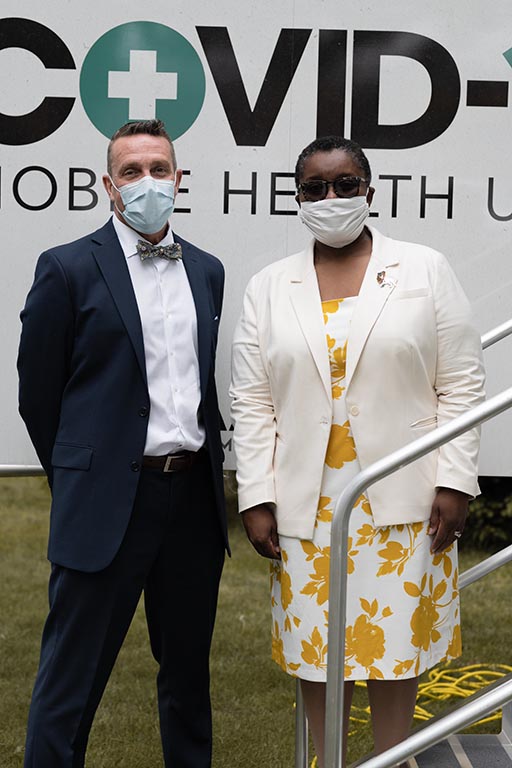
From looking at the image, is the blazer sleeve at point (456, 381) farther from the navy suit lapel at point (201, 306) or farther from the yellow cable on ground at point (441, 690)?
the yellow cable on ground at point (441, 690)

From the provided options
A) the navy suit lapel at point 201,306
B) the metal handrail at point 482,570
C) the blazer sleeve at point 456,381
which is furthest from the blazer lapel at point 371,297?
the metal handrail at point 482,570

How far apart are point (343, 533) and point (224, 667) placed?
349 centimetres

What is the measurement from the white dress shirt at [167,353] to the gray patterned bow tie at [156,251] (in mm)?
23

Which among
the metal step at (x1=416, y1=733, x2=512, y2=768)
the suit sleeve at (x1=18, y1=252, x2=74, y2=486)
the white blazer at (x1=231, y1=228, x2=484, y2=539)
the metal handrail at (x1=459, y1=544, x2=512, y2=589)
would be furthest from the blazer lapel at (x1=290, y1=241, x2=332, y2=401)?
the metal step at (x1=416, y1=733, x2=512, y2=768)

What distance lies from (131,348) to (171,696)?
3.43 feet

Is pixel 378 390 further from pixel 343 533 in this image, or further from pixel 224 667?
pixel 224 667

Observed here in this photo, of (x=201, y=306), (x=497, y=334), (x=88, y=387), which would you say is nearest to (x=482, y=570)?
(x=497, y=334)

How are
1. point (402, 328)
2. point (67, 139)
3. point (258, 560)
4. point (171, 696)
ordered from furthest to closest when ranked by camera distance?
point (258, 560) → point (67, 139) → point (171, 696) → point (402, 328)

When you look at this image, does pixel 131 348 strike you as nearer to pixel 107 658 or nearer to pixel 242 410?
pixel 242 410

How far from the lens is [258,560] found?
8.34 metres

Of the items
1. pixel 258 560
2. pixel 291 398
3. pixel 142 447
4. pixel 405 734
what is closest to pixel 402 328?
pixel 291 398

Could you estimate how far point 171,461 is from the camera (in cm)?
316

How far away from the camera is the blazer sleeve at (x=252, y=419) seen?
3168 millimetres

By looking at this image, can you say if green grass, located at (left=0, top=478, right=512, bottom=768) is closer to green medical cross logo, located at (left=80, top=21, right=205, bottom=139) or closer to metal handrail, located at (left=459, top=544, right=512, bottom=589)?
metal handrail, located at (left=459, top=544, right=512, bottom=589)
